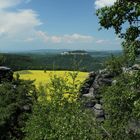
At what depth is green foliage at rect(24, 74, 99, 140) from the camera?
3019cm

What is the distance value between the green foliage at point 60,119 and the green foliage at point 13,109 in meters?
15.4

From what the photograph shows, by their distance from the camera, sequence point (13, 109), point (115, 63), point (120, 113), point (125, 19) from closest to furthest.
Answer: point (125, 19), point (120, 113), point (13, 109), point (115, 63)

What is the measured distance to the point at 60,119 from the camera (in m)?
31.4

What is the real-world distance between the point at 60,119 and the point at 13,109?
2626 cm

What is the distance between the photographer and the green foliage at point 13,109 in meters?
54.1

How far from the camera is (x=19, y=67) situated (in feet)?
579

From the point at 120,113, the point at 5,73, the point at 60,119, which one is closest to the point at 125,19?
the point at 60,119

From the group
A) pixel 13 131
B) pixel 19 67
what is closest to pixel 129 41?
pixel 13 131

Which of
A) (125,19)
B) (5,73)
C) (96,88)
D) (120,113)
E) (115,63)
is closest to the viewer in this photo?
(125,19)

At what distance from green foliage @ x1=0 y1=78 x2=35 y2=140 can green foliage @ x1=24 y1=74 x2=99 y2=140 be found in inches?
605

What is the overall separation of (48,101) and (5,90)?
24.9 metres

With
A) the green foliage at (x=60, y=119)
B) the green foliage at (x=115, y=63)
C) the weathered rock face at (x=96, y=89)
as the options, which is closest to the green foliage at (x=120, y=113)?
the green foliage at (x=115, y=63)

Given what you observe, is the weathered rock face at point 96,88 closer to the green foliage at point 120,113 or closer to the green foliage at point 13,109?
the green foliage at point 13,109

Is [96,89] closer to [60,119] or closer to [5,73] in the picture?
[5,73]
